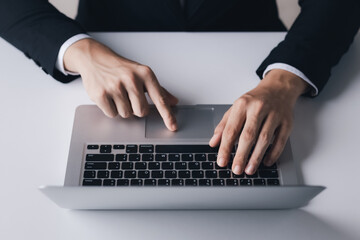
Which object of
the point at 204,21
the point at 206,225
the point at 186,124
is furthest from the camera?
the point at 204,21

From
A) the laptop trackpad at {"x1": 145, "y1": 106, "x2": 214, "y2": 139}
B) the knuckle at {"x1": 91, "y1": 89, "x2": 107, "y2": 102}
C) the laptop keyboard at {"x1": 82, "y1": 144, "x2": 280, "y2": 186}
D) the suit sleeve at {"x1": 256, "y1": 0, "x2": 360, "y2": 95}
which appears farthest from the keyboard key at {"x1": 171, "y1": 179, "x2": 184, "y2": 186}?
the suit sleeve at {"x1": 256, "y1": 0, "x2": 360, "y2": 95}

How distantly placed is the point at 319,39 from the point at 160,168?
0.56m

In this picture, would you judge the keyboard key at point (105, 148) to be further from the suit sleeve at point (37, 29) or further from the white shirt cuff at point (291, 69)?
the white shirt cuff at point (291, 69)

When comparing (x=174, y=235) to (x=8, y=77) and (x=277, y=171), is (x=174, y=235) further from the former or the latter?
(x=8, y=77)

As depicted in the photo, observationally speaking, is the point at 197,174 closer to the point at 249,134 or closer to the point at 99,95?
the point at 249,134

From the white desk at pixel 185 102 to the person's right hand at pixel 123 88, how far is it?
0.22 ft

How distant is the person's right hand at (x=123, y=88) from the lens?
0.72 meters

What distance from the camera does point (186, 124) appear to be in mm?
738

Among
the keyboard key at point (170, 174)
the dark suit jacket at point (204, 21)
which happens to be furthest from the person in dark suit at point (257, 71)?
the keyboard key at point (170, 174)

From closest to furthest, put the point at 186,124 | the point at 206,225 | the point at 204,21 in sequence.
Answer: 1. the point at 206,225
2. the point at 186,124
3. the point at 204,21

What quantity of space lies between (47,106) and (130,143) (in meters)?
0.26

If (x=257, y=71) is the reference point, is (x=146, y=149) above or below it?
below

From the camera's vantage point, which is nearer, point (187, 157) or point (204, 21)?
point (187, 157)

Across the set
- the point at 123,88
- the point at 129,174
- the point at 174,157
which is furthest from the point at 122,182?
the point at 123,88
